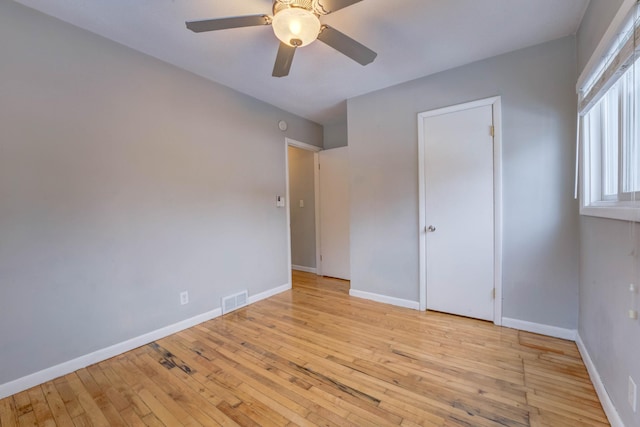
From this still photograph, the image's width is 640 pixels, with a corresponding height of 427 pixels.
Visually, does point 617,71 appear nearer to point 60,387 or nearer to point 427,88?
point 427,88

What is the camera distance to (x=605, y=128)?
1.65m

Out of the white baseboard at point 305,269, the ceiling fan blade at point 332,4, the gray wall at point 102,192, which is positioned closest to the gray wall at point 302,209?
the white baseboard at point 305,269

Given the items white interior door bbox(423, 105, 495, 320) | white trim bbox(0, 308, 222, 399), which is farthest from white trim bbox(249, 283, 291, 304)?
white interior door bbox(423, 105, 495, 320)

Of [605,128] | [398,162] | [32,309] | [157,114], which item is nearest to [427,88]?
[398,162]

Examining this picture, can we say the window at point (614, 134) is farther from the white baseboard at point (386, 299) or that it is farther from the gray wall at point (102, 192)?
the gray wall at point (102, 192)

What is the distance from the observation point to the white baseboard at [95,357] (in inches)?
65.9

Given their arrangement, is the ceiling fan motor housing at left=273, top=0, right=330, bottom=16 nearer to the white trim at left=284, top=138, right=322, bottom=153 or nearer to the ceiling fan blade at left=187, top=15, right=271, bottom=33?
the ceiling fan blade at left=187, top=15, right=271, bottom=33

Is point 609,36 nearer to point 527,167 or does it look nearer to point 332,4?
point 527,167

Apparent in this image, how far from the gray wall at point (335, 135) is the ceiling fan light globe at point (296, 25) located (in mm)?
2694

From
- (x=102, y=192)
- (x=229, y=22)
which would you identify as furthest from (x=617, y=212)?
(x=102, y=192)

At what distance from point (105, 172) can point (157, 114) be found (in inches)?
26.6

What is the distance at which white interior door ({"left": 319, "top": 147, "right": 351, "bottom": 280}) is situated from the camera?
403 centimetres

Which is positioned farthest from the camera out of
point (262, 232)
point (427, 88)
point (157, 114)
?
point (262, 232)

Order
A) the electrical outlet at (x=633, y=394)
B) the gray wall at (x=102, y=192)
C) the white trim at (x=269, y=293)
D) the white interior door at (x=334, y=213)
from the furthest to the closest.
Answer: the white interior door at (x=334, y=213)
the white trim at (x=269, y=293)
the gray wall at (x=102, y=192)
the electrical outlet at (x=633, y=394)
